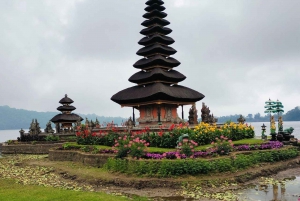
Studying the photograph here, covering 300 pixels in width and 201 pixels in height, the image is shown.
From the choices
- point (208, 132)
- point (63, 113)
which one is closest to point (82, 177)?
point (208, 132)

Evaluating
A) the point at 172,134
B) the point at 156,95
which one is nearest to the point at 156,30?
the point at 156,95

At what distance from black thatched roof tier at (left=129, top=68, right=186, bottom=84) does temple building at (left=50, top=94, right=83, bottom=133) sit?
19297mm

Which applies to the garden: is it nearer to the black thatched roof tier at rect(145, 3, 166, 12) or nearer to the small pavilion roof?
the black thatched roof tier at rect(145, 3, 166, 12)

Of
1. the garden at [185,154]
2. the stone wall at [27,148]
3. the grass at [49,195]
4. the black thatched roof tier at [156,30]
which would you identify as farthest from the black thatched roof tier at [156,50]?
the grass at [49,195]

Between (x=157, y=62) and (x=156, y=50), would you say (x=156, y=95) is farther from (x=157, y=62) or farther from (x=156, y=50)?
(x=156, y=50)

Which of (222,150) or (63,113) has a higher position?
(63,113)

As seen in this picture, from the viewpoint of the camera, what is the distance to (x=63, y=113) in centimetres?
5016

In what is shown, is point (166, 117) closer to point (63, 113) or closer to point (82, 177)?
point (82, 177)

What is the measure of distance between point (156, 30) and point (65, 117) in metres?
23.0

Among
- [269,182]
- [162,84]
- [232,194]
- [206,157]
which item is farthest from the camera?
[162,84]

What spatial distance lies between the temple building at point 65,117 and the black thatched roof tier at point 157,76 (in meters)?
19.3

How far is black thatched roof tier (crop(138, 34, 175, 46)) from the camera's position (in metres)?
34.8

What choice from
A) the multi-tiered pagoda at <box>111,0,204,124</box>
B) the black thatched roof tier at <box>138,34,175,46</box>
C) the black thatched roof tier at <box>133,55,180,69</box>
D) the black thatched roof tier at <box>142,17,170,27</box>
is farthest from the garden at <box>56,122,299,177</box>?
the black thatched roof tier at <box>142,17,170,27</box>

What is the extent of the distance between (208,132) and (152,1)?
22.4 metres
